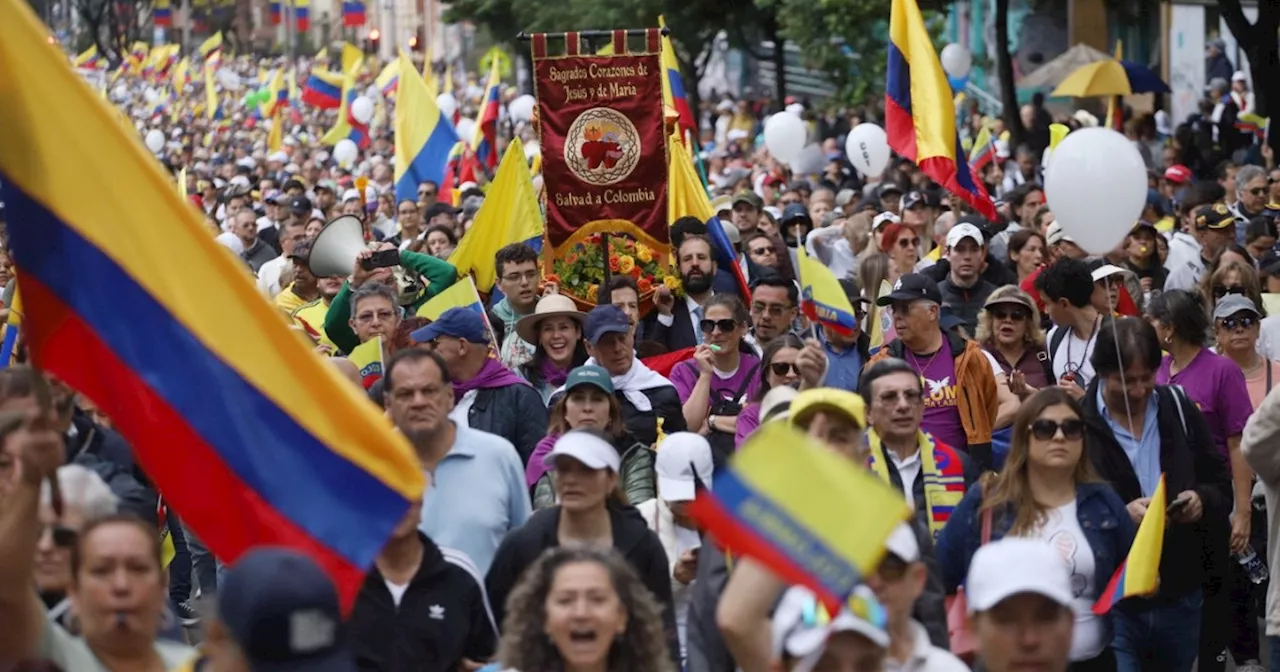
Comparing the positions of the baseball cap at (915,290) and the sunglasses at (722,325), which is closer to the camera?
the baseball cap at (915,290)

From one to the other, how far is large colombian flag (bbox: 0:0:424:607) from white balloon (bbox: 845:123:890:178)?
14.2m

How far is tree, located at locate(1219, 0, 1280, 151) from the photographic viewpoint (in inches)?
821

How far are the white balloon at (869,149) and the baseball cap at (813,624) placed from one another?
1464 cm

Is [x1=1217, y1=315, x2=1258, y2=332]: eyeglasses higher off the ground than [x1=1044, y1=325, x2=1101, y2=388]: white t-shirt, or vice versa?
[x1=1217, y1=315, x2=1258, y2=332]: eyeglasses

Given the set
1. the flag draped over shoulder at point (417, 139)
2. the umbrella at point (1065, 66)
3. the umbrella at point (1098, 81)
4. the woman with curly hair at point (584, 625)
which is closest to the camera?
the woman with curly hair at point (584, 625)

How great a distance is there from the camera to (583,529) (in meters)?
6.22

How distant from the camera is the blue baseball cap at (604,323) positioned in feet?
29.2

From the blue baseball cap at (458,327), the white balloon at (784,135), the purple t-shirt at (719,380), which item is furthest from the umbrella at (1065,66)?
the blue baseball cap at (458,327)

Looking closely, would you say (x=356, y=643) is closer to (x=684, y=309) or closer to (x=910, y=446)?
(x=910, y=446)

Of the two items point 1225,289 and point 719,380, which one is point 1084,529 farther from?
point 1225,289

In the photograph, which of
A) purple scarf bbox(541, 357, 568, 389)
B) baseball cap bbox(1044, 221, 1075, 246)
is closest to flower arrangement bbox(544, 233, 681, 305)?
baseball cap bbox(1044, 221, 1075, 246)

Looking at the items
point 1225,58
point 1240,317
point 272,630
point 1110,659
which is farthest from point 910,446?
point 1225,58

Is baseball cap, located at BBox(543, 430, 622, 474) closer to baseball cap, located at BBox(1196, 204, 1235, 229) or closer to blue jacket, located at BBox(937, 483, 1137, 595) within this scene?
blue jacket, located at BBox(937, 483, 1137, 595)

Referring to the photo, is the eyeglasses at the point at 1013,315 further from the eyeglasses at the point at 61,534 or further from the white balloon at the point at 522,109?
the white balloon at the point at 522,109
